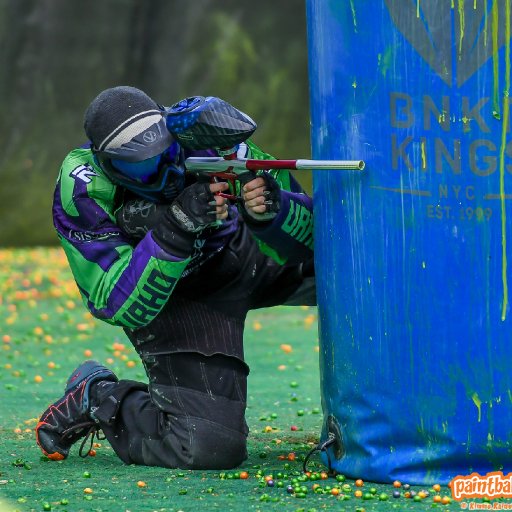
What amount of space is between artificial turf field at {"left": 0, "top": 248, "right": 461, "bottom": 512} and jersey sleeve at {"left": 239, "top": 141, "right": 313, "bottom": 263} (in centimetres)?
70

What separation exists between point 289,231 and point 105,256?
61 cm

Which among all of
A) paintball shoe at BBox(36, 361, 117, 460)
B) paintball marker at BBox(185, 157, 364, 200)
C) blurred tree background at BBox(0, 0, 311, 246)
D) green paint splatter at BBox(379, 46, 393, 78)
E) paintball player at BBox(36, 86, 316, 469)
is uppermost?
blurred tree background at BBox(0, 0, 311, 246)

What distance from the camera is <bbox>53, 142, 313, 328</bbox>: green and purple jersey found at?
3383 mm

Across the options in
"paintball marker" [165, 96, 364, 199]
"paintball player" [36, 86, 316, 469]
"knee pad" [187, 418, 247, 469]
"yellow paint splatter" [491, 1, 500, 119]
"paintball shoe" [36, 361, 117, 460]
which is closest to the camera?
"yellow paint splatter" [491, 1, 500, 119]

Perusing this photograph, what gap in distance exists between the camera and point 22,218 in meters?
11.2

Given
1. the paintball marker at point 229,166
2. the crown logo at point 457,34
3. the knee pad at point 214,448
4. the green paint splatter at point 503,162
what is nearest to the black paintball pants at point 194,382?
the knee pad at point 214,448

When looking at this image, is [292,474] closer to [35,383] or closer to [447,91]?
[447,91]

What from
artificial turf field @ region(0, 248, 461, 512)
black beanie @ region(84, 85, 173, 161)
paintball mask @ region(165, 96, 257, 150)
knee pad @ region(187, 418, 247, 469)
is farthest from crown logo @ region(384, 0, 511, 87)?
knee pad @ region(187, 418, 247, 469)

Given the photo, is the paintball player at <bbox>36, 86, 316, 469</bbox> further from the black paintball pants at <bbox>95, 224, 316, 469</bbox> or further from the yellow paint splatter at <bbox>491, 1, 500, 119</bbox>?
the yellow paint splatter at <bbox>491, 1, 500, 119</bbox>

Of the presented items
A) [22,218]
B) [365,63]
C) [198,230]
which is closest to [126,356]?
[198,230]

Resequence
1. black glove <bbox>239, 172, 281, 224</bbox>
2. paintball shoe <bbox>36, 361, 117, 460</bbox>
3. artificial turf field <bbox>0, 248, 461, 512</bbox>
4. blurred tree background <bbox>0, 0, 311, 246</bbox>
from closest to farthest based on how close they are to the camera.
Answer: artificial turf field <bbox>0, 248, 461, 512</bbox> → black glove <bbox>239, 172, 281, 224</bbox> → paintball shoe <bbox>36, 361, 117, 460</bbox> → blurred tree background <bbox>0, 0, 311, 246</bbox>

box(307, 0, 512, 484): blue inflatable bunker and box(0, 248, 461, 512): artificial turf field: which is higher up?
box(307, 0, 512, 484): blue inflatable bunker

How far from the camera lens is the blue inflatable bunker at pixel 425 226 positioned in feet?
9.53

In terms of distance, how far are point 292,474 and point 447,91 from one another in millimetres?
1286
